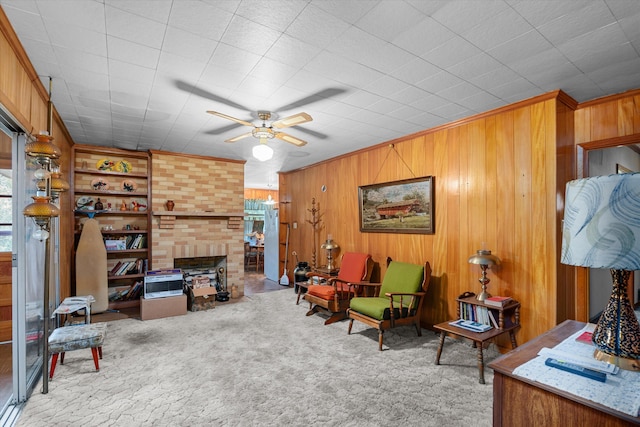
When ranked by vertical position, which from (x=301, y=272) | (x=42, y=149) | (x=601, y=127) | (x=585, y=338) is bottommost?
(x=301, y=272)

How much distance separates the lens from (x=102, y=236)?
4.85 m

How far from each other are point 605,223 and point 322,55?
187 cm

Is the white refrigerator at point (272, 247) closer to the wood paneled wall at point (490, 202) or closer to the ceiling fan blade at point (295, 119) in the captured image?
the wood paneled wall at point (490, 202)

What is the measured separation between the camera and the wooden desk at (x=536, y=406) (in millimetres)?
1043

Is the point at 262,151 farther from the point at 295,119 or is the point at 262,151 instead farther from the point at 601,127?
the point at 601,127

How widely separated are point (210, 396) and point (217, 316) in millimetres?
2166

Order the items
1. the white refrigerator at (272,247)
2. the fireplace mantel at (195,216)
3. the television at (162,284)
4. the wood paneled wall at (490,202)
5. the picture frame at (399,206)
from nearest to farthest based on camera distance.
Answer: the wood paneled wall at (490,202) → the picture frame at (399,206) → the television at (162,284) → the fireplace mantel at (195,216) → the white refrigerator at (272,247)

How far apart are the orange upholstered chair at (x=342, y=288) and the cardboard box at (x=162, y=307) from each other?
182 centimetres

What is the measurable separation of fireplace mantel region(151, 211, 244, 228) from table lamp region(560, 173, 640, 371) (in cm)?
510

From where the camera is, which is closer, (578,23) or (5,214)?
(578,23)

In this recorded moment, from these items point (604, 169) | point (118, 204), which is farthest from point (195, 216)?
point (604, 169)

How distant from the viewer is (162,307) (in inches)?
174

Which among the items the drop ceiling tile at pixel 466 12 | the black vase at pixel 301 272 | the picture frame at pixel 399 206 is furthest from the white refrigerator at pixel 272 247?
the drop ceiling tile at pixel 466 12

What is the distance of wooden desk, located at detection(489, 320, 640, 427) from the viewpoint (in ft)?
3.42
